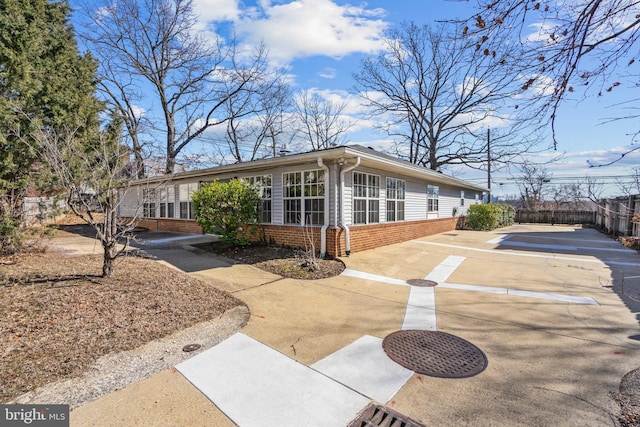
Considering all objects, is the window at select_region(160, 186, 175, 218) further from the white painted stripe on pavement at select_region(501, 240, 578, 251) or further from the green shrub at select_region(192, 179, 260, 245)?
the white painted stripe on pavement at select_region(501, 240, 578, 251)

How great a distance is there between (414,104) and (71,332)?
87.7 feet

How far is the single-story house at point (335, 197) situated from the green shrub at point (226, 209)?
1042 mm

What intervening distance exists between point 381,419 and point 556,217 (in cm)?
2965

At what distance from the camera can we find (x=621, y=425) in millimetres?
2131

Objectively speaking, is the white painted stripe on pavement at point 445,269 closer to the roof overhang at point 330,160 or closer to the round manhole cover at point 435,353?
the round manhole cover at point 435,353

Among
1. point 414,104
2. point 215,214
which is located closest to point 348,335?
point 215,214

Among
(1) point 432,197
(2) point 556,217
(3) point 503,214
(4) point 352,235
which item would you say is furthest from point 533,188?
(4) point 352,235

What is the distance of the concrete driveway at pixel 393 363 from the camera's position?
90.3 inches

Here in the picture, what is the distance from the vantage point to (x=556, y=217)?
81.8ft

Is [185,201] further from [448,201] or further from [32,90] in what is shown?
[448,201]

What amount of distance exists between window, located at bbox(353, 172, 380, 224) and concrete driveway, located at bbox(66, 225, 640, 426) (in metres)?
2.79

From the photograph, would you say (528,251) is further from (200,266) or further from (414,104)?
(414,104)

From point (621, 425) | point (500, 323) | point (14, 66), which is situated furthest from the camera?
point (14, 66)

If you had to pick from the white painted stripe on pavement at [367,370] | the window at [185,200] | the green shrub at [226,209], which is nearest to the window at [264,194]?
the green shrub at [226,209]
